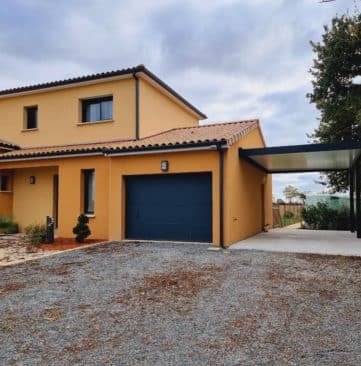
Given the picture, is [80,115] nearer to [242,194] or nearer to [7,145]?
[7,145]

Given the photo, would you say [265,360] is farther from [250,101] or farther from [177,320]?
[250,101]

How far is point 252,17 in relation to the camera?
823cm

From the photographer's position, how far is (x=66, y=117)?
54.2ft

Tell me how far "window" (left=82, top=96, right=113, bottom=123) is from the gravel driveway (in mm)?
8858

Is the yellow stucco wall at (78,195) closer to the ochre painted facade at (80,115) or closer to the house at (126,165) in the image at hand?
the house at (126,165)

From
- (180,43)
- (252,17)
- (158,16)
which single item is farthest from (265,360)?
(180,43)

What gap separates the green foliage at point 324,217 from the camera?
63.5ft

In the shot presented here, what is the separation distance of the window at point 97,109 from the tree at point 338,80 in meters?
11.2

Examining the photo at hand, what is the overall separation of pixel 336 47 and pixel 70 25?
1286 cm

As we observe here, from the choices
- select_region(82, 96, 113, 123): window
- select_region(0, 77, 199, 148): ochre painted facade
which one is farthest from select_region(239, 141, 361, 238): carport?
select_region(82, 96, 113, 123): window

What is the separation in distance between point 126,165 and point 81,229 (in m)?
2.88

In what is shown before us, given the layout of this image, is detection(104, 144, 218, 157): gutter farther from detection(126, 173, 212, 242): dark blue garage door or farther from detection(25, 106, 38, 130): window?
detection(25, 106, 38, 130): window

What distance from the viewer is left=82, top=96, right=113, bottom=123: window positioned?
15891 mm

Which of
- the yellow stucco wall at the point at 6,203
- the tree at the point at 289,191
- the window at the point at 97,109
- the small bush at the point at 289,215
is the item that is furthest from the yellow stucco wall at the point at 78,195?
the tree at the point at 289,191
